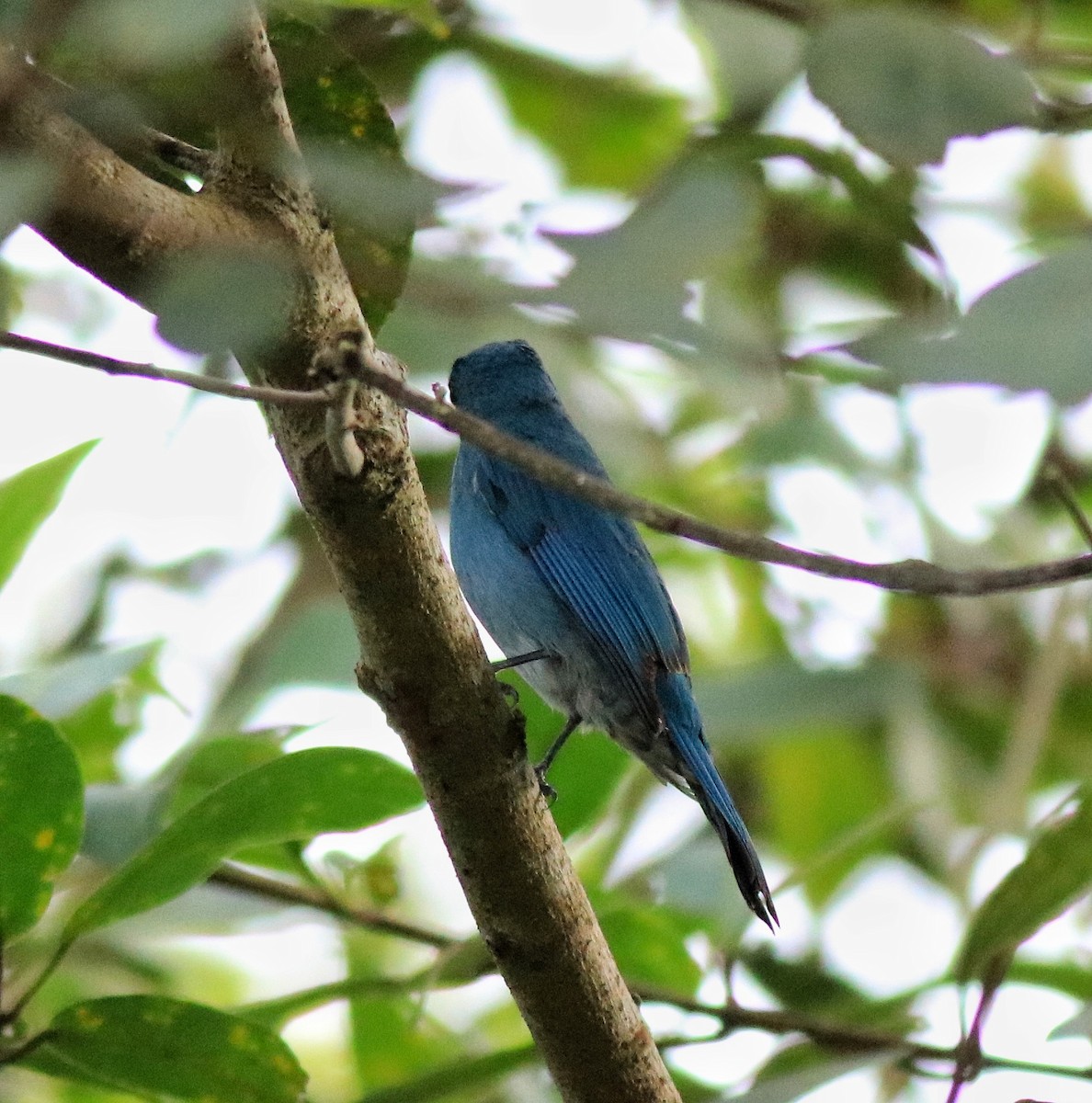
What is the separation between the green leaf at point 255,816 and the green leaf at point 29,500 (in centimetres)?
79

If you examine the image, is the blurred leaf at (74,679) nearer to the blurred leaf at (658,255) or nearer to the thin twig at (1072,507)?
the blurred leaf at (658,255)

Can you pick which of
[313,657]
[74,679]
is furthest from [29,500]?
[313,657]

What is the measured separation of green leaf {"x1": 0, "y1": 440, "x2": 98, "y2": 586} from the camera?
2.84 m

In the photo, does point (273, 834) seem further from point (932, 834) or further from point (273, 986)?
point (273, 986)

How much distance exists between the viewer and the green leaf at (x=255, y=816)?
223 centimetres

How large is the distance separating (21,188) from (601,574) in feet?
7.74

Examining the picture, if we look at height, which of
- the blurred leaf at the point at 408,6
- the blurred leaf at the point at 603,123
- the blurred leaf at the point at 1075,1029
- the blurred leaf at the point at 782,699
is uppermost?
the blurred leaf at the point at 603,123

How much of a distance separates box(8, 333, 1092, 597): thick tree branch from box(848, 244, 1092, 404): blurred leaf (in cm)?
27

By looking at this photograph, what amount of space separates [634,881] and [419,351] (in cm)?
145

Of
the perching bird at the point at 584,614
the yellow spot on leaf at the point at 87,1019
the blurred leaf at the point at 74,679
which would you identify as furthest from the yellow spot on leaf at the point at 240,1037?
the perching bird at the point at 584,614

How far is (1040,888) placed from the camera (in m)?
2.47

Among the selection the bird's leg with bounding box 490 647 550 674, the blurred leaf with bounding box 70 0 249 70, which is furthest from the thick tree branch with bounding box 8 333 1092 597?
the bird's leg with bounding box 490 647 550 674

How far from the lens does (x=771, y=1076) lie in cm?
303

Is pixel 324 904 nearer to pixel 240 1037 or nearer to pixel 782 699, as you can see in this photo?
pixel 240 1037
